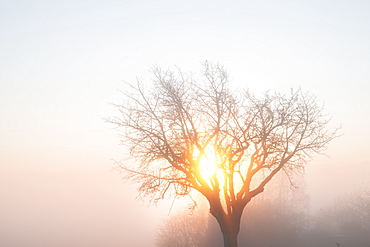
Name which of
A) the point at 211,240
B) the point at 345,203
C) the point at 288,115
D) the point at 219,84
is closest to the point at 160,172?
the point at 219,84

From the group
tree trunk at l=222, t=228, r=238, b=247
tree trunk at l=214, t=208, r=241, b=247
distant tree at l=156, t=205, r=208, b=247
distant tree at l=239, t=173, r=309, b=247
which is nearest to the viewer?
tree trunk at l=222, t=228, r=238, b=247

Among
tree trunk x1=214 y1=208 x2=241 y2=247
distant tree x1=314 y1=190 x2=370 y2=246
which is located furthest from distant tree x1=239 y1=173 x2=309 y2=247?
tree trunk x1=214 y1=208 x2=241 y2=247

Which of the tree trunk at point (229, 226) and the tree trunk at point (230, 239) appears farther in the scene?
the tree trunk at point (229, 226)

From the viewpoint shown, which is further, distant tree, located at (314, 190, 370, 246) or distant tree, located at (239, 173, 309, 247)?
distant tree, located at (314, 190, 370, 246)

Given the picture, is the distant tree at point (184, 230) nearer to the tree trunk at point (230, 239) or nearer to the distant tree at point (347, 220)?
the distant tree at point (347, 220)

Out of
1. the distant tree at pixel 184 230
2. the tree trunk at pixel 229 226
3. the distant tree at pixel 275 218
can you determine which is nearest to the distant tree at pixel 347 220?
the distant tree at pixel 275 218

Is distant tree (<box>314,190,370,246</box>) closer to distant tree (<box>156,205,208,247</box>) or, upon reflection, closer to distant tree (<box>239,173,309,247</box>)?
distant tree (<box>239,173,309,247</box>)

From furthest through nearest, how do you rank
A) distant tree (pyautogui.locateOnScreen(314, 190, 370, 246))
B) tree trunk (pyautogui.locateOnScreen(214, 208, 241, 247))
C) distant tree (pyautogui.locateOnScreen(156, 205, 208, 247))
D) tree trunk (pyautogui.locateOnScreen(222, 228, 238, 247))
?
distant tree (pyautogui.locateOnScreen(314, 190, 370, 246)) < distant tree (pyautogui.locateOnScreen(156, 205, 208, 247)) < tree trunk (pyautogui.locateOnScreen(214, 208, 241, 247)) < tree trunk (pyautogui.locateOnScreen(222, 228, 238, 247))

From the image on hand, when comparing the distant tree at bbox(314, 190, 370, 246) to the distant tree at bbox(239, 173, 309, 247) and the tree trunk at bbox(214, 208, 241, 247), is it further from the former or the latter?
the tree trunk at bbox(214, 208, 241, 247)

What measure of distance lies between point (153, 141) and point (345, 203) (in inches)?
3090

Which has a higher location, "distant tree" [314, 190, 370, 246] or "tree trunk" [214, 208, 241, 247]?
"distant tree" [314, 190, 370, 246]

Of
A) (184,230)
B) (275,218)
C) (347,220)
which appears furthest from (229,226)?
(347,220)

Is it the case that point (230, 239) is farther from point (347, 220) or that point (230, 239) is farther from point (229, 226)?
point (347, 220)

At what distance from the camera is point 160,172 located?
20.3 m
